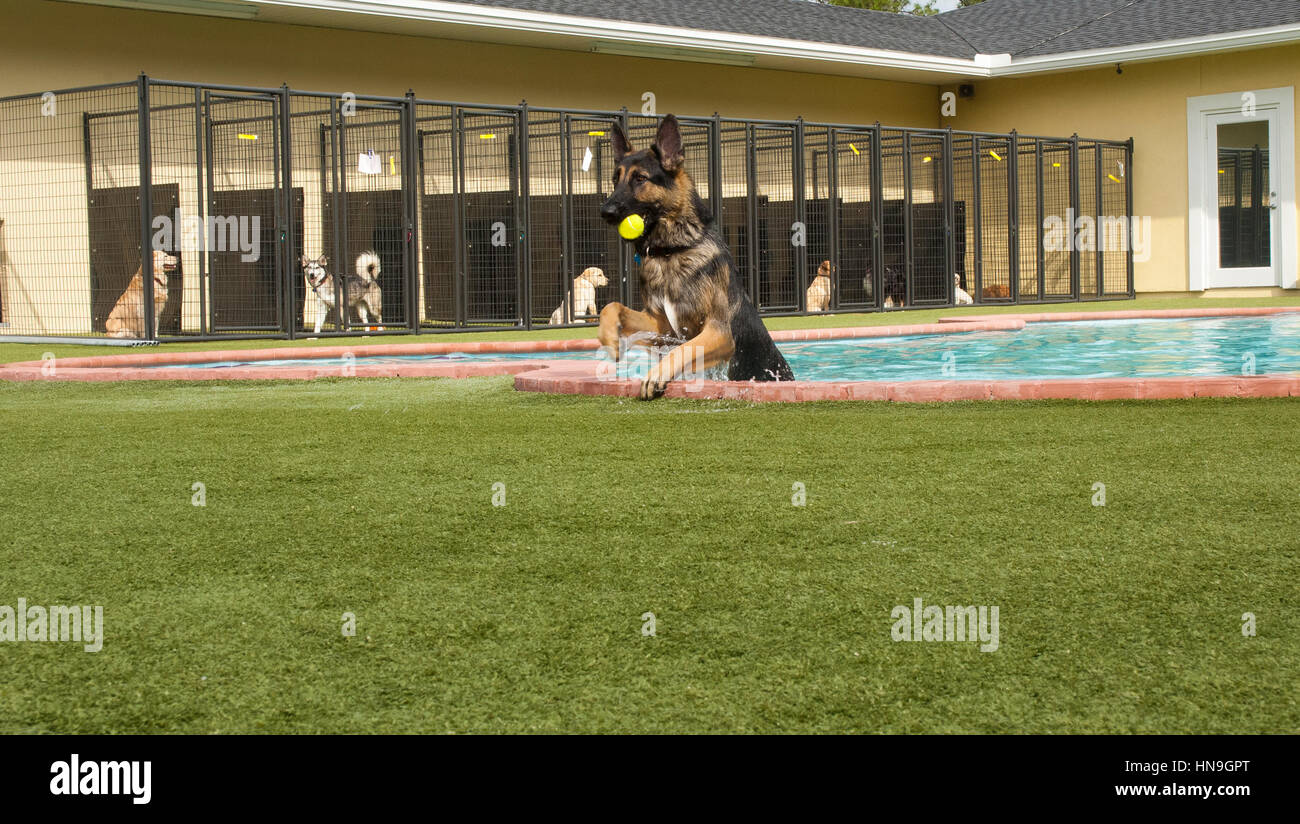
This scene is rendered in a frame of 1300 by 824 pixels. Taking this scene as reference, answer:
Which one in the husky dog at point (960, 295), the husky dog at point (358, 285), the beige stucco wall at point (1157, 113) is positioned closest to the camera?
the husky dog at point (358, 285)

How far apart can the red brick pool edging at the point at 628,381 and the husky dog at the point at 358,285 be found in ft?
11.9

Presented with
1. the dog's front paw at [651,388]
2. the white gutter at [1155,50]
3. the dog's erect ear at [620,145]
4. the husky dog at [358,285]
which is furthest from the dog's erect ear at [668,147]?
the white gutter at [1155,50]

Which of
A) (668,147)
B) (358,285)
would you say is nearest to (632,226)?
(668,147)

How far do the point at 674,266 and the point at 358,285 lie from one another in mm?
8798

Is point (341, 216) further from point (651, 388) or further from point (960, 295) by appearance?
point (960, 295)

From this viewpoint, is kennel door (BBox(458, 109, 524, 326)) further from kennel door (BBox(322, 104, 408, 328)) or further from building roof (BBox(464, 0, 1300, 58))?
building roof (BBox(464, 0, 1300, 58))

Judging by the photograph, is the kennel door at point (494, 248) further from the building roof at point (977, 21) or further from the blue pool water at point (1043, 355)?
the blue pool water at point (1043, 355)

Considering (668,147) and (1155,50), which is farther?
(1155,50)

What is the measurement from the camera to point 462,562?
2836mm

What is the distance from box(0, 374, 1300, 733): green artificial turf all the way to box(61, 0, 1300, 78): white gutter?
41.2 feet

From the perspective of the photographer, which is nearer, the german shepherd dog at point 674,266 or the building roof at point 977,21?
the german shepherd dog at point 674,266

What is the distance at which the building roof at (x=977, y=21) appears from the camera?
20.1 meters

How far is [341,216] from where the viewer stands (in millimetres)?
15172
